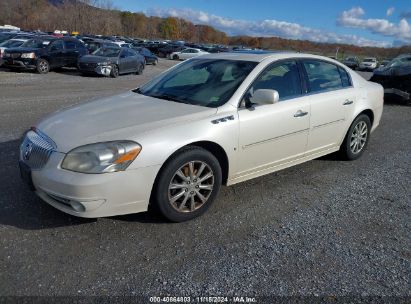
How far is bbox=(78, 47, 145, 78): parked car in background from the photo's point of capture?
56.4ft

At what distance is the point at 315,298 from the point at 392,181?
2899 millimetres

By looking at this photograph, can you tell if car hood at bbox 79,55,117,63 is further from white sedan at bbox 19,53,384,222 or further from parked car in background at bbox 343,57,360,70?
parked car in background at bbox 343,57,360,70

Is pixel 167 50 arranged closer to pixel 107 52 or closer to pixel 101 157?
pixel 107 52

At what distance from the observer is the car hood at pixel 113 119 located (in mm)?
3227

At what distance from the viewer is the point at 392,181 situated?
491 cm

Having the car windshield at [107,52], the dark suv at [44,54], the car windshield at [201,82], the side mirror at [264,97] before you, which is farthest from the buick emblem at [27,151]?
the car windshield at [107,52]

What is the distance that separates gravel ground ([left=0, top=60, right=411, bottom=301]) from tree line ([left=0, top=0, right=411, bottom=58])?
4887cm

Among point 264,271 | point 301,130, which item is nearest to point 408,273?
point 264,271

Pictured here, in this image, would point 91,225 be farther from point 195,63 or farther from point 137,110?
point 195,63

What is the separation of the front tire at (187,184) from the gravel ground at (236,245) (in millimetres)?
151

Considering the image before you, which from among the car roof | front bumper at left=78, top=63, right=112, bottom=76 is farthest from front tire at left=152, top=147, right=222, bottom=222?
front bumper at left=78, top=63, right=112, bottom=76

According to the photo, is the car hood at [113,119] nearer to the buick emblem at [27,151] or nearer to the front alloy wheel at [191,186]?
the buick emblem at [27,151]

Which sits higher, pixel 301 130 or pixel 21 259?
pixel 301 130

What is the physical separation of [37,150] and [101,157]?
696 millimetres
